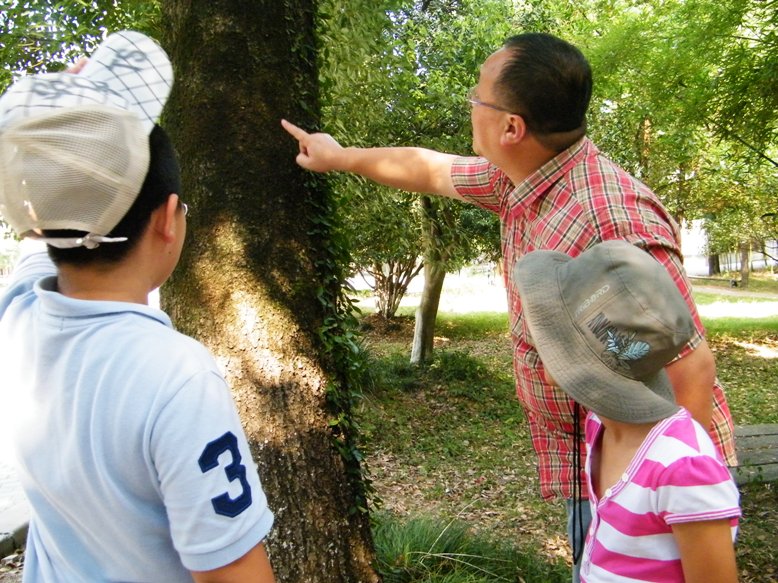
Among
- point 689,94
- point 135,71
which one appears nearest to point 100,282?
point 135,71

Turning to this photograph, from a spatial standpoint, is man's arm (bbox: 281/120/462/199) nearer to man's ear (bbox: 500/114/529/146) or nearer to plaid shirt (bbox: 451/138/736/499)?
plaid shirt (bbox: 451/138/736/499)

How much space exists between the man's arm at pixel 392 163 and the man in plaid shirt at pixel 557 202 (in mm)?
341

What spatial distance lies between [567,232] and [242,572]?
4.18 feet

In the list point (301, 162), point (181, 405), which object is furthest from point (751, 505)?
point (181, 405)

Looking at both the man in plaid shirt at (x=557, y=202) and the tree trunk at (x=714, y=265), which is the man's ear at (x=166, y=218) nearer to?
the man in plaid shirt at (x=557, y=202)

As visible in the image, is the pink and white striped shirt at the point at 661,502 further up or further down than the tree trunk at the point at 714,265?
further up

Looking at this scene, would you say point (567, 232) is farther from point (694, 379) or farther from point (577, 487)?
point (577, 487)

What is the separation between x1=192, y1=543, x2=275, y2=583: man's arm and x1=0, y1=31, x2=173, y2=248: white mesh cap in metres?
0.57

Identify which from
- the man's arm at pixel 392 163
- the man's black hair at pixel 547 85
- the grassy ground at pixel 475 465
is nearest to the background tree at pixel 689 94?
the grassy ground at pixel 475 465

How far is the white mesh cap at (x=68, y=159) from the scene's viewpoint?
1.12 metres

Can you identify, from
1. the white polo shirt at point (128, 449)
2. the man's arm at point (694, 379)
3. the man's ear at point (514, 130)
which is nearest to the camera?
the white polo shirt at point (128, 449)

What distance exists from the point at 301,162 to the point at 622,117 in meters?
12.4

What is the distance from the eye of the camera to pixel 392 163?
8.35 feet

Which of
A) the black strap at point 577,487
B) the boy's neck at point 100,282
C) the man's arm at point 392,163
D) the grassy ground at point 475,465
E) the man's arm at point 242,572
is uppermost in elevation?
the man's arm at point 392,163
